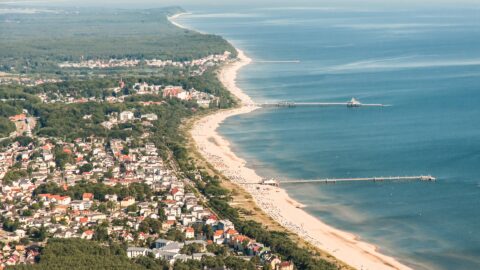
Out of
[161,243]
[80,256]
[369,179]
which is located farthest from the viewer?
[369,179]

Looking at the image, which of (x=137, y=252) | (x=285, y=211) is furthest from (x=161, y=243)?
(x=285, y=211)

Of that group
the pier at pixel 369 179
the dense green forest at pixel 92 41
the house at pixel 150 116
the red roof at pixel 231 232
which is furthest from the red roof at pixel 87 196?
the dense green forest at pixel 92 41

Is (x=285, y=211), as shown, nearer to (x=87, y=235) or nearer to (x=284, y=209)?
(x=284, y=209)

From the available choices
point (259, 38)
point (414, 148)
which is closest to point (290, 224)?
Result: point (414, 148)

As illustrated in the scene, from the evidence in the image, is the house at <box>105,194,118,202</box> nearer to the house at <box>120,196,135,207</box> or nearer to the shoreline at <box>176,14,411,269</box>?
the house at <box>120,196,135,207</box>

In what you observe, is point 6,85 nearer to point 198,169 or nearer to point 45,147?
point 45,147

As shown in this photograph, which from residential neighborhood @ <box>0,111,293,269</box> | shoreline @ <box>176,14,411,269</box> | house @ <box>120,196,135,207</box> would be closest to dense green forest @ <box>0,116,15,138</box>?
residential neighborhood @ <box>0,111,293,269</box>

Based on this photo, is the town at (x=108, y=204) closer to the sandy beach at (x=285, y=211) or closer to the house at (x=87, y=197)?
the house at (x=87, y=197)
